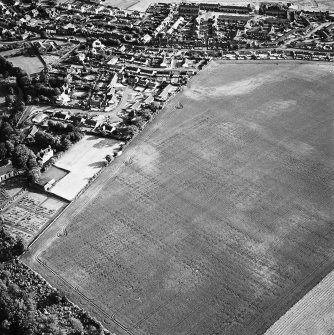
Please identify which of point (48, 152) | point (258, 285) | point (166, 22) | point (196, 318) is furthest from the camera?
point (166, 22)

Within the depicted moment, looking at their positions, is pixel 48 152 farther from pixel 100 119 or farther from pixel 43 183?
pixel 100 119

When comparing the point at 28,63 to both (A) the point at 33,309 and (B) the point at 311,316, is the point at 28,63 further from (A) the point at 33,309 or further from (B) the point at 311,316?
(B) the point at 311,316

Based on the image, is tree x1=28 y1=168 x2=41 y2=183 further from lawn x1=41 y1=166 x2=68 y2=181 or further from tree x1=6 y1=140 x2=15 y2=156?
tree x1=6 y1=140 x2=15 y2=156

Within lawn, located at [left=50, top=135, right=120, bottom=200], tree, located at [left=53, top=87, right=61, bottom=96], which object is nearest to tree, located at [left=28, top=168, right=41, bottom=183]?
lawn, located at [left=50, top=135, right=120, bottom=200]

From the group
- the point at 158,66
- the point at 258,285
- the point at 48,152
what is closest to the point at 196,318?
the point at 258,285

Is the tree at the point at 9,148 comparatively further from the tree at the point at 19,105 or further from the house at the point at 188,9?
the house at the point at 188,9

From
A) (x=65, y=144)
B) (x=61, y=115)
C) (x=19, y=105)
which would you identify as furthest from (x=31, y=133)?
(x=19, y=105)

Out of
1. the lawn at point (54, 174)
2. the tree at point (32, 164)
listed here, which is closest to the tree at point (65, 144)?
the lawn at point (54, 174)
